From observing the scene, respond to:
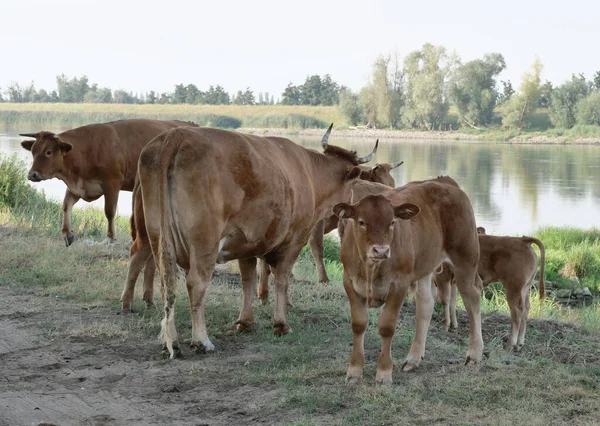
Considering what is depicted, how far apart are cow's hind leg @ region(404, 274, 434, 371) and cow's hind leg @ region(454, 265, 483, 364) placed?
0.29 m

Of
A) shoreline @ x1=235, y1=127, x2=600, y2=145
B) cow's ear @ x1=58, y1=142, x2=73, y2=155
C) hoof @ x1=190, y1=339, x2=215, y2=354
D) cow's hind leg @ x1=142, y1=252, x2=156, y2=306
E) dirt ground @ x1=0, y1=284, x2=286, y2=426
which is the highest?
cow's ear @ x1=58, y1=142, x2=73, y2=155

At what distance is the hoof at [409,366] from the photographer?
7105 mm

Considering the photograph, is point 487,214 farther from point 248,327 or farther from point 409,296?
point 248,327

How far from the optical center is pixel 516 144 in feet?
255

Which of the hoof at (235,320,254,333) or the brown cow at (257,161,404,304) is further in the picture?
the brown cow at (257,161,404,304)

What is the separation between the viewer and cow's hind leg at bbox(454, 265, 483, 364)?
750cm

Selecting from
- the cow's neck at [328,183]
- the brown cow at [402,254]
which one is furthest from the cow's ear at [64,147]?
the brown cow at [402,254]

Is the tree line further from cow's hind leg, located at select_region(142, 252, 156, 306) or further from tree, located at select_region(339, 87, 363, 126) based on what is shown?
cow's hind leg, located at select_region(142, 252, 156, 306)

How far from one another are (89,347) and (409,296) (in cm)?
422

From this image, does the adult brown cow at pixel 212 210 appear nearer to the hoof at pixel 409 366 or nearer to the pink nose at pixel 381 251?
the hoof at pixel 409 366

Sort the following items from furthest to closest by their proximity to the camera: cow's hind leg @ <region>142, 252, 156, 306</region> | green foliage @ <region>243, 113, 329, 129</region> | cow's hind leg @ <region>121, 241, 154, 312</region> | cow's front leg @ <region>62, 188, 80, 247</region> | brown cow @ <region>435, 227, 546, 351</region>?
1. green foliage @ <region>243, 113, 329, 129</region>
2. cow's front leg @ <region>62, 188, 80, 247</region>
3. cow's hind leg @ <region>142, 252, 156, 306</region>
4. brown cow @ <region>435, 227, 546, 351</region>
5. cow's hind leg @ <region>121, 241, 154, 312</region>

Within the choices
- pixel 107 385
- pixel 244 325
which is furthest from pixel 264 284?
pixel 107 385

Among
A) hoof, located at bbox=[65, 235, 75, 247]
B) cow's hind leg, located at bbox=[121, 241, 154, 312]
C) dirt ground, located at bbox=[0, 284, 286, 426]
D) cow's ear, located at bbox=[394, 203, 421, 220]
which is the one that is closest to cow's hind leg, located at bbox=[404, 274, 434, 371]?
cow's ear, located at bbox=[394, 203, 421, 220]

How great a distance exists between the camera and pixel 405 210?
663cm
